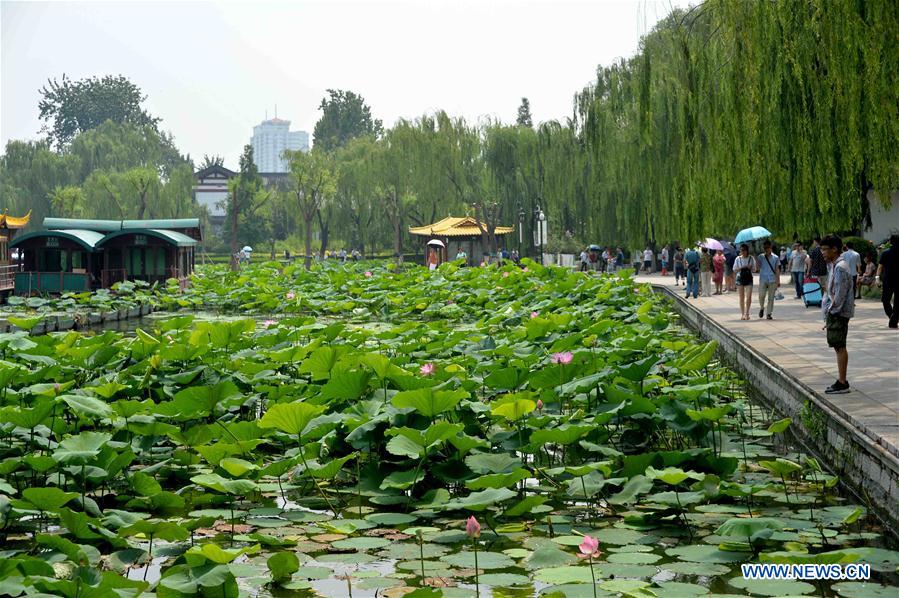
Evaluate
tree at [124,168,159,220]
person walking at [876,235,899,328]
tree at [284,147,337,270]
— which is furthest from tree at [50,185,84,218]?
person walking at [876,235,899,328]

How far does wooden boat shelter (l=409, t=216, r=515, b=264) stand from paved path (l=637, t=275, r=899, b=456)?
19.1 m

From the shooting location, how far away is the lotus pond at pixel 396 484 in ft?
12.3

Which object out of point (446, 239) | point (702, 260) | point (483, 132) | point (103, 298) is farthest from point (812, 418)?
point (483, 132)

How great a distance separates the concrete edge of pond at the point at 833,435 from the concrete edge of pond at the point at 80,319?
8.86 m

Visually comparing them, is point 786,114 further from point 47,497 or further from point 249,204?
point 249,204

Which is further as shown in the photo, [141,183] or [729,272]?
[141,183]

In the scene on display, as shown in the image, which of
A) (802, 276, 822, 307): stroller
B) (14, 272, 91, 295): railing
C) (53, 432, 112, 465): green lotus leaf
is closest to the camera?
(53, 432, 112, 465): green lotus leaf

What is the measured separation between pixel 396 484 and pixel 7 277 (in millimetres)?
20818

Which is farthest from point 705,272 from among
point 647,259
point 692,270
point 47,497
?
point 47,497

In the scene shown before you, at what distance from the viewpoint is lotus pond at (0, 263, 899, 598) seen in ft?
12.3

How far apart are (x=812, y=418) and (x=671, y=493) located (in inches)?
98.0

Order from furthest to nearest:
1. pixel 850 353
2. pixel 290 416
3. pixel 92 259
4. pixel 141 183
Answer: pixel 141 183
pixel 92 259
pixel 850 353
pixel 290 416

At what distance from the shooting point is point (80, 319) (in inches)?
621

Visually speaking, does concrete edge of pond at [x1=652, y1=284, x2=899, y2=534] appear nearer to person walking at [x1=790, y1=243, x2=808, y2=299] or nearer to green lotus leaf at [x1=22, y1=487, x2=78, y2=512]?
green lotus leaf at [x1=22, y1=487, x2=78, y2=512]
